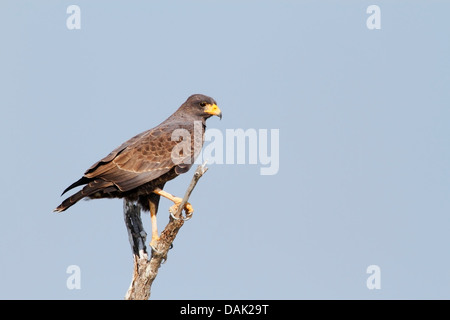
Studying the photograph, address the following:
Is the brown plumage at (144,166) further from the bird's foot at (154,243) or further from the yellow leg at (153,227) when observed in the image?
the bird's foot at (154,243)

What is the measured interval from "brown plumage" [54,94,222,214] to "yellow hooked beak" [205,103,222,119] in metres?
0.46

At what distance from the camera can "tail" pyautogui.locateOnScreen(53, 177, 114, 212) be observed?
12516 millimetres

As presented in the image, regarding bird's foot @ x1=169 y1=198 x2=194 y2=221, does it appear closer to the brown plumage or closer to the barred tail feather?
the brown plumage

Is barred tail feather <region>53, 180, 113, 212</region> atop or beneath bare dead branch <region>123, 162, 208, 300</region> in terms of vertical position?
atop

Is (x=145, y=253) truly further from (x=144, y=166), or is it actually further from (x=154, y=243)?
(x=144, y=166)

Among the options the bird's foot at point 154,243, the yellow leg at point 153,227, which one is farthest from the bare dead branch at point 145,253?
the yellow leg at point 153,227

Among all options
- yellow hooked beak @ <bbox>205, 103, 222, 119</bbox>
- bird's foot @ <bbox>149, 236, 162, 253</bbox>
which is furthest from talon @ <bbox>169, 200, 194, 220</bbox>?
yellow hooked beak @ <bbox>205, 103, 222, 119</bbox>

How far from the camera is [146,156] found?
1323cm

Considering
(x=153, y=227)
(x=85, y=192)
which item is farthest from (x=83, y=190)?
(x=153, y=227)

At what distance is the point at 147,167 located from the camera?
13117 millimetres
